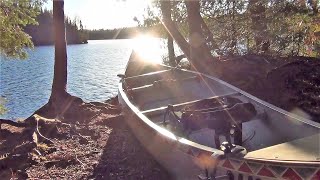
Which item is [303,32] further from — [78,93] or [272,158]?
[78,93]

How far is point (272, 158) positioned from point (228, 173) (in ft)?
1.88

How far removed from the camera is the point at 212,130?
5.62m

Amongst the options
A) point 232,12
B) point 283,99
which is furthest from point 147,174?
point 232,12

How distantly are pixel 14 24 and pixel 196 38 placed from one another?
5.96 metres

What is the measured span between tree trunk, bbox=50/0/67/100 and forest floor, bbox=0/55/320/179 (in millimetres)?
768

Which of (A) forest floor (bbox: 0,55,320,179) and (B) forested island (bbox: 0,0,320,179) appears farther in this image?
(B) forested island (bbox: 0,0,320,179)

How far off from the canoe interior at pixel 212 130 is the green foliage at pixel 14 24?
3.18 meters

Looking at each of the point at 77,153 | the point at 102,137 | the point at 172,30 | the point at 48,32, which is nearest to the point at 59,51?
the point at 102,137

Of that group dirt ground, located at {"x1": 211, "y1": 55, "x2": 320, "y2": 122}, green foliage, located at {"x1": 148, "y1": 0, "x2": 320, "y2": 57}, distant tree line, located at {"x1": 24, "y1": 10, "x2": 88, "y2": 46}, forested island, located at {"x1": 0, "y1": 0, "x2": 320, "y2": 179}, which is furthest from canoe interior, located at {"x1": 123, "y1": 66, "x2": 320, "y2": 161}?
distant tree line, located at {"x1": 24, "y1": 10, "x2": 88, "y2": 46}

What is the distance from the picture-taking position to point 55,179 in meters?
6.03

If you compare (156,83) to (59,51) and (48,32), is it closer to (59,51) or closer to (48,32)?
(59,51)

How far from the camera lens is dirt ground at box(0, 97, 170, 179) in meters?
6.15

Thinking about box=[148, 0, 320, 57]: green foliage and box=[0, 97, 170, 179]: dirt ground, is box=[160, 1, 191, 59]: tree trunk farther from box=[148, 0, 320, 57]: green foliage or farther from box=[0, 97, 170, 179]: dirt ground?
box=[0, 97, 170, 179]: dirt ground

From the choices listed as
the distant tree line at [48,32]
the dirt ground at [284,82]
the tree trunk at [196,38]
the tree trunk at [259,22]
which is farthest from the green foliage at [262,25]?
the distant tree line at [48,32]
